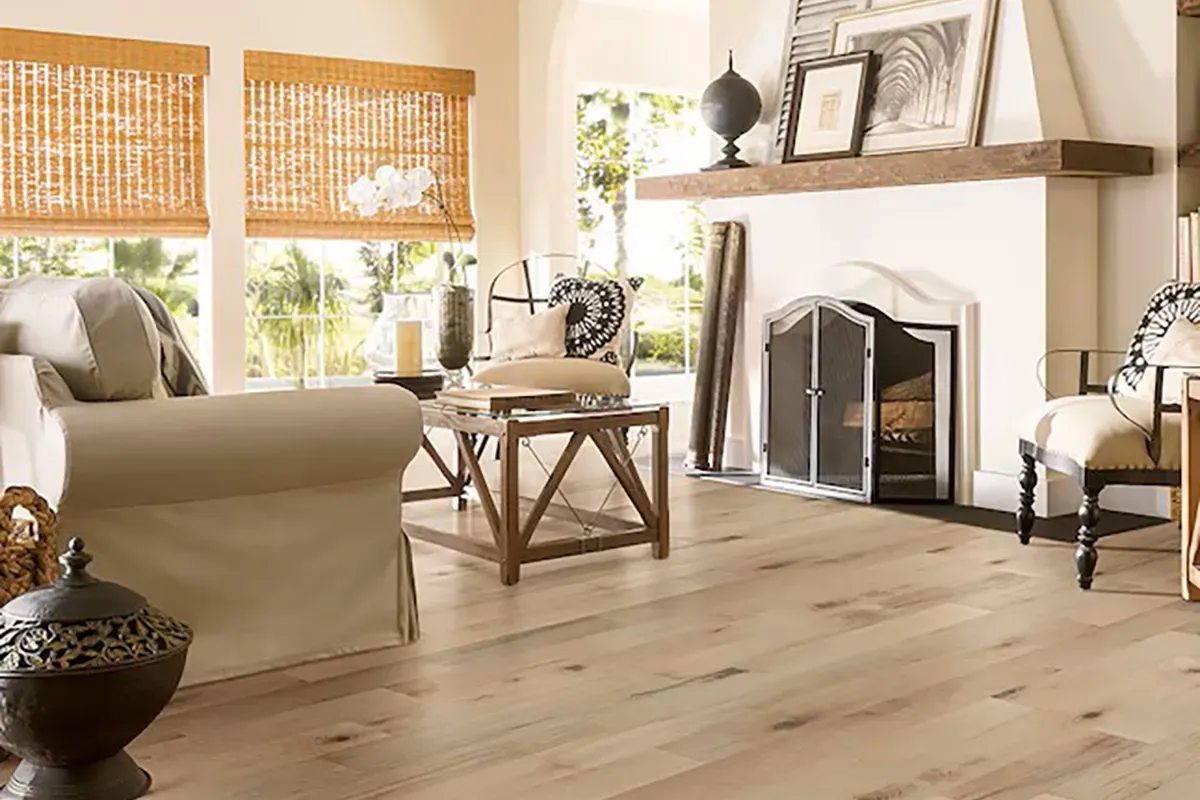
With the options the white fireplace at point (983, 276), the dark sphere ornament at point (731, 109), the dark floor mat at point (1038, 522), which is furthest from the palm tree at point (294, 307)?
the dark floor mat at point (1038, 522)

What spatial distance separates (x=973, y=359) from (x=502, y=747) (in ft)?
10.8

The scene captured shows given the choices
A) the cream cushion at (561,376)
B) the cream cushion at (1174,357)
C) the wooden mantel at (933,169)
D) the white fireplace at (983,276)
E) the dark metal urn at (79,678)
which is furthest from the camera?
the cream cushion at (561,376)

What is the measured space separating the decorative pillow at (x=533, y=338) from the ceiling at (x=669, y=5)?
285 cm

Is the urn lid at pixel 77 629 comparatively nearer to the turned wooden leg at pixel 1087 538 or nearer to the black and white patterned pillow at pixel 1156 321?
the turned wooden leg at pixel 1087 538

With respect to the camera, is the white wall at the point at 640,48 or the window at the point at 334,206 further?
the white wall at the point at 640,48

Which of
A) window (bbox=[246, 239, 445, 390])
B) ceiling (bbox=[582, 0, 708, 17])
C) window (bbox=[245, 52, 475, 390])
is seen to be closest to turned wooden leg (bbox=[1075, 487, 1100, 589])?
window (bbox=[245, 52, 475, 390])

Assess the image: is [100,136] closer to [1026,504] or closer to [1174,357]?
[1026,504]

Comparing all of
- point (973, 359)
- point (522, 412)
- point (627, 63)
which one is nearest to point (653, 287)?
point (627, 63)

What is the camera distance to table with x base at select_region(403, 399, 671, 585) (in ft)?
14.1

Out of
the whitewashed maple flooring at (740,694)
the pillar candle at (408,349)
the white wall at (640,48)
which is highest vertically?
the white wall at (640,48)

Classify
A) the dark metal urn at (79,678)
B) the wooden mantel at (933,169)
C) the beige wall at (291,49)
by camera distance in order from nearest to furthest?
1. the dark metal urn at (79,678)
2. the wooden mantel at (933,169)
3. the beige wall at (291,49)

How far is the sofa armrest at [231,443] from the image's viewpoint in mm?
3096

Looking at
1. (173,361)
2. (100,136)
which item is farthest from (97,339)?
(100,136)

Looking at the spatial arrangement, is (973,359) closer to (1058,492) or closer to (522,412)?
(1058,492)
